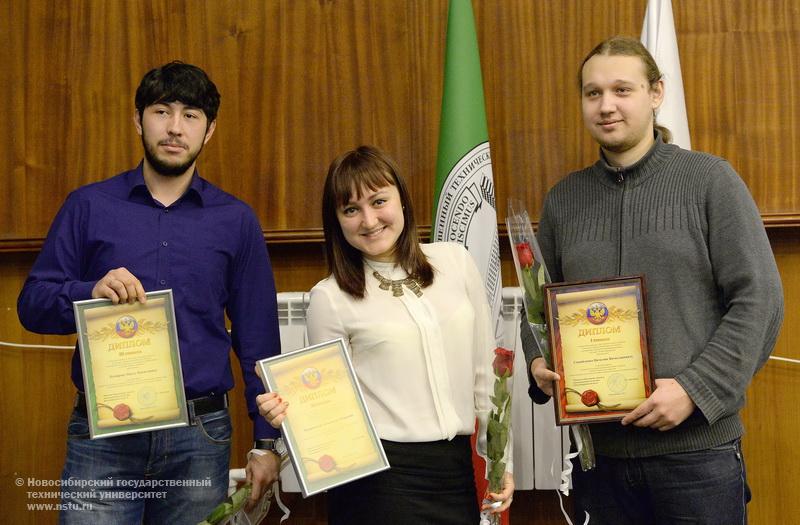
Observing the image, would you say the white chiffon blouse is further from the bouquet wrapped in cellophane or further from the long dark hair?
the long dark hair

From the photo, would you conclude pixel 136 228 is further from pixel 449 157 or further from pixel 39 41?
pixel 39 41

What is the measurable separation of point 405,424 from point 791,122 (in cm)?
207

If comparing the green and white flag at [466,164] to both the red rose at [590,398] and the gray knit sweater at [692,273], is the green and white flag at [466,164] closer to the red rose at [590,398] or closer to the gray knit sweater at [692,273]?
the gray knit sweater at [692,273]

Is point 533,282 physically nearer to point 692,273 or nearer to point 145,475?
point 692,273

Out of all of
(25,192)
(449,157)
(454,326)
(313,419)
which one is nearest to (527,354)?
(454,326)

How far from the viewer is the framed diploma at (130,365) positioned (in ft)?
6.03

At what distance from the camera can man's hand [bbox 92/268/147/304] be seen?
1.83m

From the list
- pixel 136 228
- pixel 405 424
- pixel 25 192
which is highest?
pixel 25 192

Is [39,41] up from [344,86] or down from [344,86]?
up

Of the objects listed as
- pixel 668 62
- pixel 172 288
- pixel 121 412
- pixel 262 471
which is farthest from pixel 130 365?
pixel 668 62

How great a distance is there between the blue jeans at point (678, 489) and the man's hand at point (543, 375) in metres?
0.22

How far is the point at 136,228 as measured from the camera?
2.06 metres

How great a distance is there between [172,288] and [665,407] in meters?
1.22

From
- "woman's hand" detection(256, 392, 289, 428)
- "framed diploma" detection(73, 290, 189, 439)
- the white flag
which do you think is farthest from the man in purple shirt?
the white flag
